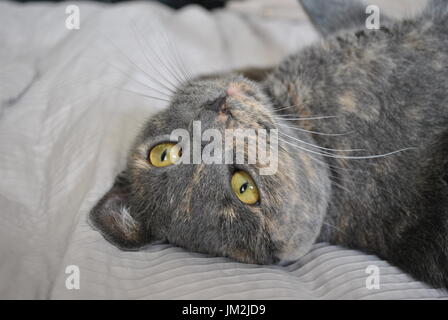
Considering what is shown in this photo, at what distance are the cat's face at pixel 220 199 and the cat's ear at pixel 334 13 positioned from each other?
0.72 metres

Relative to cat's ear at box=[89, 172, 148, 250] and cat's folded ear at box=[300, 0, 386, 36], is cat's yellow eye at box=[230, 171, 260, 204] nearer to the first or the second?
cat's ear at box=[89, 172, 148, 250]

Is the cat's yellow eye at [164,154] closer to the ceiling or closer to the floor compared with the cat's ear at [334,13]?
closer to the floor

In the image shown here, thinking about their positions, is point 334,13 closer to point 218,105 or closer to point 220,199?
point 218,105

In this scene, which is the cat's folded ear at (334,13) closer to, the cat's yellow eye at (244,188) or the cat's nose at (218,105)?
the cat's nose at (218,105)

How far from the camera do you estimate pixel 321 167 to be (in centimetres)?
132

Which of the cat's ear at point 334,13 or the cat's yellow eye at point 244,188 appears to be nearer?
the cat's yellow eye at point 244,188

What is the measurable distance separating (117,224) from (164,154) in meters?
0.23

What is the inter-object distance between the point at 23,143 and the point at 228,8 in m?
1.39

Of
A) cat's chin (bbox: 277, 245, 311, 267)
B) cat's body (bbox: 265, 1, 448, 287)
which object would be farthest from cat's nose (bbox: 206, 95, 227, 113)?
cat's chin (bbox: 277, 245, 311, 267)

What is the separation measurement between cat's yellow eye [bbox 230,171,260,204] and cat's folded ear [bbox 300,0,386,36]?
904 mm

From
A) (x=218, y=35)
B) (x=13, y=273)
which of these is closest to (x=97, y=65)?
(x=218, y=35)

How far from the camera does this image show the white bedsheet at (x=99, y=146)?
1.07 metres

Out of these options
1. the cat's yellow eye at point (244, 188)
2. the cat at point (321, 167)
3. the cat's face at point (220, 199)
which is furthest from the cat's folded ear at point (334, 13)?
the cat's yellow eye at point (244, 188)
